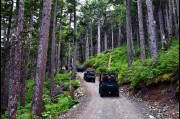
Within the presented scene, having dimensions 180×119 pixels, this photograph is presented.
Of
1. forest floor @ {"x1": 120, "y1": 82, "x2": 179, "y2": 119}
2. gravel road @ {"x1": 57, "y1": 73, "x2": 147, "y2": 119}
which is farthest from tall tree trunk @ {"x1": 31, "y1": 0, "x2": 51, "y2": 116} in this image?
forest floor @ {"x1": 120, "y1": 82, "x2": 179, "y2": 119}

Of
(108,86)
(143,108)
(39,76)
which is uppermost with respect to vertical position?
(39,76)

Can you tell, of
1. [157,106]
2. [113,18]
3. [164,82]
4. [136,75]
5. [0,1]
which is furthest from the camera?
[113,18]

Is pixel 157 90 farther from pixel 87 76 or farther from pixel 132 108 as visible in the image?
pixel 87 76

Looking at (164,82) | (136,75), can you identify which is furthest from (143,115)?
(136,75)

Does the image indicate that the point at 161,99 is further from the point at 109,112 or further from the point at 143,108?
the point at 109,112

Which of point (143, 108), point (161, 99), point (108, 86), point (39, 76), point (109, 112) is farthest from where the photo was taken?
point (108, 86)

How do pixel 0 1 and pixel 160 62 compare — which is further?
pixel 0 1

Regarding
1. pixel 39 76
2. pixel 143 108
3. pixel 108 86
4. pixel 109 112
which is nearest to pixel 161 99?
pixel 143 108

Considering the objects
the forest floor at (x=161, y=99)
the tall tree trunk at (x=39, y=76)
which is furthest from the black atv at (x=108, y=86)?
the tall tree trunk at (x=39, y=76)

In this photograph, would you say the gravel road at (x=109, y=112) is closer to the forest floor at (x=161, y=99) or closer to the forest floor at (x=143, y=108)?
the forest floor at (x=143, y=108)

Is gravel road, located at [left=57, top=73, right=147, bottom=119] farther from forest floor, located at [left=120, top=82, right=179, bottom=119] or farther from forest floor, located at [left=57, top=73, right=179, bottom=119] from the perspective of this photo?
forest floor, located at [left=120, top=82, right=179, bottom=119]

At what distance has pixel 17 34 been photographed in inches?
498

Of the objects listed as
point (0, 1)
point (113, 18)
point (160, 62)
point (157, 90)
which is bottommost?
point (157, 90)

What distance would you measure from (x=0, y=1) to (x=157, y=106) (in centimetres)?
1543
